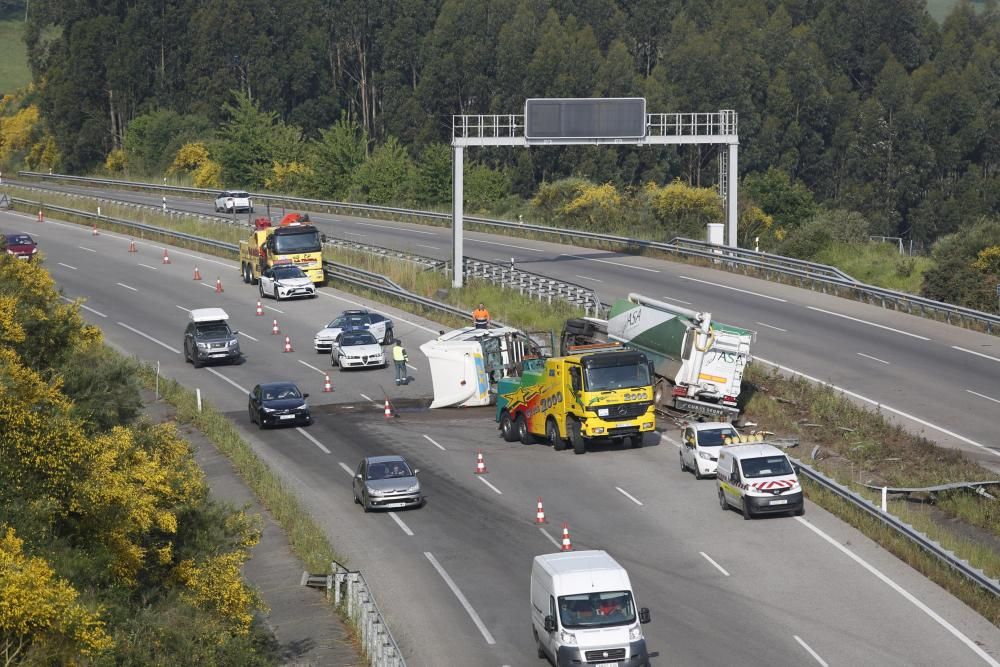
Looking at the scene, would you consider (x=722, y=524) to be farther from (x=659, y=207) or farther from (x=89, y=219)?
(x=89, y=219)

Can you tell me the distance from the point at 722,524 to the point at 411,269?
33.7 m

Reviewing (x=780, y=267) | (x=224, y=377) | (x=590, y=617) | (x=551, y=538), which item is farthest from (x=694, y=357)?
(x=780, y=267)

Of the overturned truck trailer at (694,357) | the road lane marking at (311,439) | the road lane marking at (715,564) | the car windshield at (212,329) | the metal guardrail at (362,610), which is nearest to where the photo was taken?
the metal guardrail at (362,610)

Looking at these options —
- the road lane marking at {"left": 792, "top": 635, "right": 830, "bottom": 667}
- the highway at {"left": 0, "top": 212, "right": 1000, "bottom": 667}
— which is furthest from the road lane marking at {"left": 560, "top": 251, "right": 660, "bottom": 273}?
the road lane marking at {"left": 792, "top": 635, "right": 830, "bottom": 667}

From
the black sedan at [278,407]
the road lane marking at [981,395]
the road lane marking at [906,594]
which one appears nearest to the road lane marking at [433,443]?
the black sedan at [278,407]

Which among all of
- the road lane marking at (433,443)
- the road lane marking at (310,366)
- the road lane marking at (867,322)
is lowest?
the road lane marking at (433,443)

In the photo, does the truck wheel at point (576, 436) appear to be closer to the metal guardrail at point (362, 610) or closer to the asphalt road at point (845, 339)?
the asphalt road at point (845, 339)

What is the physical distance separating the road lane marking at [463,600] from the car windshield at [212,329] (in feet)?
75.7

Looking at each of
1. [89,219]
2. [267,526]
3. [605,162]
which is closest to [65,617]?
[267,526]

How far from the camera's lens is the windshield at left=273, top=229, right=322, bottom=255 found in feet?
197

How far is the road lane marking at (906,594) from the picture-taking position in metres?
22.0

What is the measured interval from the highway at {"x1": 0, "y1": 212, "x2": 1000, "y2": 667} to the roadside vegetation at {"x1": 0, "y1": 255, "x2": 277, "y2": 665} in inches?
136

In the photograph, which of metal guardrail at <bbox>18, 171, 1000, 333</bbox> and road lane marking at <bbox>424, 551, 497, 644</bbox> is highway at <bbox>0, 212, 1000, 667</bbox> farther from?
metal guardrail at <bbox>18, 171, 1000, 333</bbox>

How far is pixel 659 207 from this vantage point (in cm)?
7706
